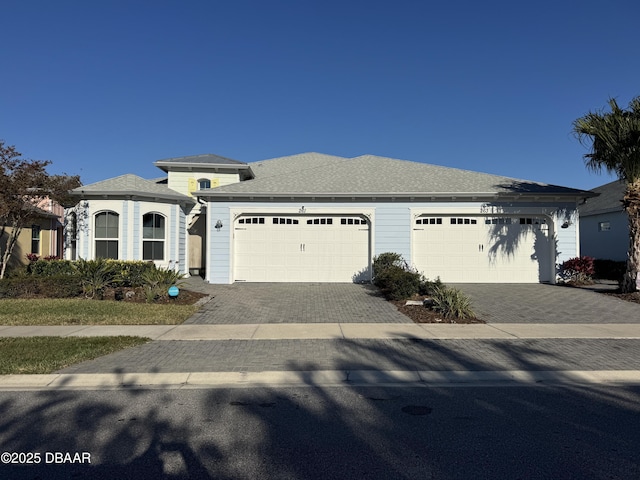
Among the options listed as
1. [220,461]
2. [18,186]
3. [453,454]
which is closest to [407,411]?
[453,454]

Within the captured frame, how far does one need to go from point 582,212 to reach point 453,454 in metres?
25.0

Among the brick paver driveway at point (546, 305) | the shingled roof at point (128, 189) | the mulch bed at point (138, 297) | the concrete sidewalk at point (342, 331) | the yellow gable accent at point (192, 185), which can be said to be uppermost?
the yellow gable accent at point (192, 185)

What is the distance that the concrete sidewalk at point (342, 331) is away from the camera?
8.26 metres

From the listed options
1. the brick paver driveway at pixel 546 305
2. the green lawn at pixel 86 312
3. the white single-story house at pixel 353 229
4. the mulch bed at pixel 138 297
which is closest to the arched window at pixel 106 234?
the white single-story house at pixel 353 229

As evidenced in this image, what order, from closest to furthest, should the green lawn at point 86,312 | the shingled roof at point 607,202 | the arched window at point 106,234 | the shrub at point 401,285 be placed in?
1. the green lawn at point 86,312
2. the shrub at point 401,285
3. the arched window at point 106,234
4. the shingled roof at point 607,202

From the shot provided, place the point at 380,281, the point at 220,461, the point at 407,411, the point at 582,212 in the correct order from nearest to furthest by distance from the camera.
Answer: the point at 220,461 → the point at 407,411 → the point at 380,281 → the point at 582,212

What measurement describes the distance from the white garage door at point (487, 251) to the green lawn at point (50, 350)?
38.3ft

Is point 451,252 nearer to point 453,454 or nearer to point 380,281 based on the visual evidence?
point 380,281

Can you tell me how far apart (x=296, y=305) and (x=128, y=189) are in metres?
9.47

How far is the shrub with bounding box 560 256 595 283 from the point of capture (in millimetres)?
15914

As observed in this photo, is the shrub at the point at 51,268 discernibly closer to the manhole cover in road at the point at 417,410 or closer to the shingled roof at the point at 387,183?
the shingled roof at the point at 387,183

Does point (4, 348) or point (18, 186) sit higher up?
point (18, 186)

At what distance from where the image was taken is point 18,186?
13.1m

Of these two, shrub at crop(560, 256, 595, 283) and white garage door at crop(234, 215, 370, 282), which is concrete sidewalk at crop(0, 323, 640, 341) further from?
white garage door at crop(234, 215, 370, 282)
